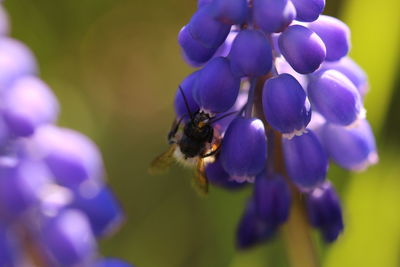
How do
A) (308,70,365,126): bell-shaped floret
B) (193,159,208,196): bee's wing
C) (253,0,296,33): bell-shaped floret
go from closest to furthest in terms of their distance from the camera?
(253,0,296,33): bell-shaped floret → (308,70,365,126): bell-shaped floret → (193,159,208,196): bee's wing

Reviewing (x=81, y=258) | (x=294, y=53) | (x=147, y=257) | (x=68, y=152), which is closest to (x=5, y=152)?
(x=68, y=152)

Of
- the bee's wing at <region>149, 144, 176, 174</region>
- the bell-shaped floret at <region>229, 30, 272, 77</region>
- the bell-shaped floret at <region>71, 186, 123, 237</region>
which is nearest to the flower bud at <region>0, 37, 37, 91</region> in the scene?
the bell-shaped floret at <region>71, 186, 123, 237</region>

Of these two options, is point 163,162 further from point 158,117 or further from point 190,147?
point 158,117

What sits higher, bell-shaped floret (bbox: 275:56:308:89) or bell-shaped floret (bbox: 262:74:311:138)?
bell-shaped floret (bbox: 262:74:311:138)

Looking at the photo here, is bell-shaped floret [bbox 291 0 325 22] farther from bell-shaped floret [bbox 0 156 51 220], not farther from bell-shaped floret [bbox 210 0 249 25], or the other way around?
bell-shaped floret [bbox 0 156 51 220]

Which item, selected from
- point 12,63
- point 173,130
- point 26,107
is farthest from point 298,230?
point 12,63

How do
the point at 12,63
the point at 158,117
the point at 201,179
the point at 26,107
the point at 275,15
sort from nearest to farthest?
1. the point at 275,15
2. the point at 201,179
3. the point at 26,107
4. the point at 12,63
5. the point at 158,117

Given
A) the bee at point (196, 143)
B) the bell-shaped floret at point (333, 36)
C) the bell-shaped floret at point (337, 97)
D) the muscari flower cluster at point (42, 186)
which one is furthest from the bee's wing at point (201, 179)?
the bell-shaped floret at point (333, 36)
